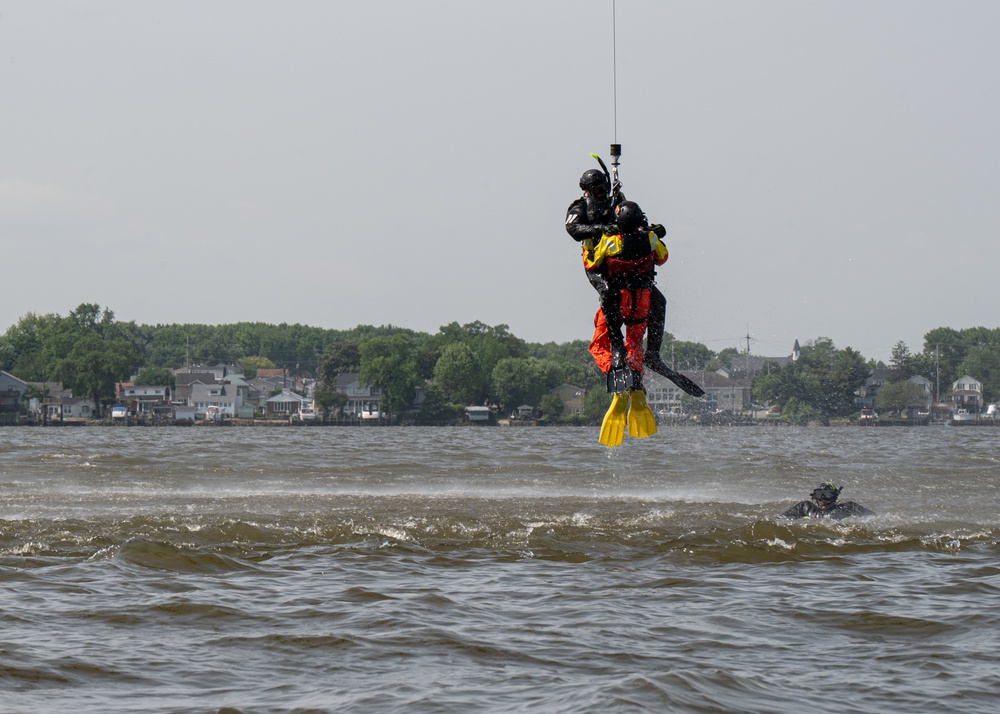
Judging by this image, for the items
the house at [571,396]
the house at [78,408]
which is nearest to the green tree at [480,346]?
the house at [571,396]

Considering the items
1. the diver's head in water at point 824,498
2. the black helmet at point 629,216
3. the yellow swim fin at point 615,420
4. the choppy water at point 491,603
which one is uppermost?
the black helmet at point 629,216

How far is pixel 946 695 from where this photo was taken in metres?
9.46

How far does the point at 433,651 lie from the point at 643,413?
12.1 ft

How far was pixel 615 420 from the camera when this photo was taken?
12875mm

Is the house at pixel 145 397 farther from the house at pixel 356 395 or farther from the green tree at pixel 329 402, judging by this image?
the house at pixel 356 395

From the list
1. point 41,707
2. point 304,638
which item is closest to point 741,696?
point 304,638

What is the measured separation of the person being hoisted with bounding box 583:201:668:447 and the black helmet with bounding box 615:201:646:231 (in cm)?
5

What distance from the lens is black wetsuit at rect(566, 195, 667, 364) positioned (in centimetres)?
1258

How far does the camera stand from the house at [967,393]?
127m

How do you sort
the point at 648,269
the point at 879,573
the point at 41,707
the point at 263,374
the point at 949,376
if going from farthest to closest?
the point at 263,374 → the point at 949,376 → the point at 879,573 → the point at 648,269 → the point at 41,707

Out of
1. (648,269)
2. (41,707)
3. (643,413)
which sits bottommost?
(41,707)

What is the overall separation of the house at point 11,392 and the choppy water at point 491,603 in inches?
3716

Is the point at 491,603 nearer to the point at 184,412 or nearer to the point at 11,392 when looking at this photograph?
the point at 11,392

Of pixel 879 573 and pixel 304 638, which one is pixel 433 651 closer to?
pixel 304 638
